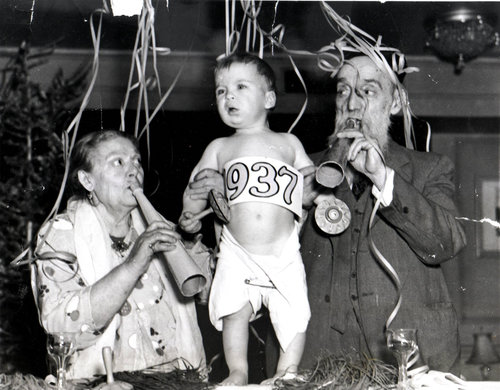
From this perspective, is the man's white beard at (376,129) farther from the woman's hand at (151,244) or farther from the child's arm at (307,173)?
the woman's hand at (151,244)

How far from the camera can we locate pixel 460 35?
2412 mm

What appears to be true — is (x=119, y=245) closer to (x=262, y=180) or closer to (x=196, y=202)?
(x=196, y=202)

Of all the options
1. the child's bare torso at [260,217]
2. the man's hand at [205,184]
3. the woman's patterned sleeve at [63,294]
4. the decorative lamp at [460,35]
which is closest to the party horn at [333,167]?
the child's bare torso at [260,217]

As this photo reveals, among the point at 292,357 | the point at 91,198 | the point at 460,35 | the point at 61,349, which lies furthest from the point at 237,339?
the point at 460,35

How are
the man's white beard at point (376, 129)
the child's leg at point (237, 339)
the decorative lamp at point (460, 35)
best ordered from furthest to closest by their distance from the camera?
the decorative lamp at point (460, 35) < the man's white beard at point (376, 129) < the child's leg at point (237, 339)

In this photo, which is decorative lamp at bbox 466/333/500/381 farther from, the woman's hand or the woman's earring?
the woman's earring

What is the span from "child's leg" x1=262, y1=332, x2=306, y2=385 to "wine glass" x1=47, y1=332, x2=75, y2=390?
18.1 inches

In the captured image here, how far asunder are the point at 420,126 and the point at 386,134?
0.10 meters

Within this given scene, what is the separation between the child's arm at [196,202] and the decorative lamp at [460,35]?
2.19 ft

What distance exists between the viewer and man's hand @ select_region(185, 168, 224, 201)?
84.9 inches

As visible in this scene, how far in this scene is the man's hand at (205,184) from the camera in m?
2.16

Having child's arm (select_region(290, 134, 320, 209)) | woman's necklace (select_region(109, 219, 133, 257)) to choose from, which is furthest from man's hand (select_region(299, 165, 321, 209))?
woman's necklace (select_region(109, 219, 133, 257))

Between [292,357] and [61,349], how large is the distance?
0.52 meters

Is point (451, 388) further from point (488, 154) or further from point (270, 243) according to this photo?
point (488, 154)
